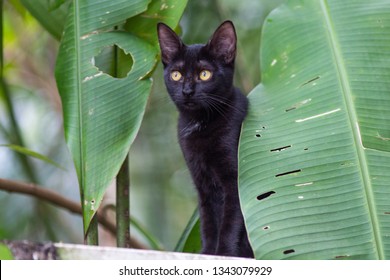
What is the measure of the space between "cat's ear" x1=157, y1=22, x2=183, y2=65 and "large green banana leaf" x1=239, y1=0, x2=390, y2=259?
348mm

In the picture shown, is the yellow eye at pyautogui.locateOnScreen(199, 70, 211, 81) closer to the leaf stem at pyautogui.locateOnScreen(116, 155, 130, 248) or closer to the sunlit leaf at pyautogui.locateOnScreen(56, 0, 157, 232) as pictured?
the sunlit leaf at pyautogui.locateOnScreen(56, 0, 157, 232)

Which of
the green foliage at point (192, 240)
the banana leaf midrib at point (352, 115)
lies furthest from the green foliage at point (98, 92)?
the green foliage at point (192, 240)

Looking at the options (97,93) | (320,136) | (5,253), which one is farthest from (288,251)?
(97,93)

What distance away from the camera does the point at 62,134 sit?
4199 millimetres

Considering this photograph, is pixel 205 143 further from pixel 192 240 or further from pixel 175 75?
pixel 192 240

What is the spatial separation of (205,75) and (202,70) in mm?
21

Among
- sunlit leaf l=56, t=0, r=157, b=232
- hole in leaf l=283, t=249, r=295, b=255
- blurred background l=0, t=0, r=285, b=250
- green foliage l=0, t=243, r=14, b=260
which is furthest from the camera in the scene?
blurred background l=0, t=0, r=285, b=250

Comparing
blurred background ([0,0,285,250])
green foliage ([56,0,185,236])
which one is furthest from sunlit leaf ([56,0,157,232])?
blurred background ([0,0,285,250])

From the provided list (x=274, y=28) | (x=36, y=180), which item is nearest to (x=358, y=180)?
(x=274, y=28)

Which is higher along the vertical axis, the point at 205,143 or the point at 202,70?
the point at 202,70

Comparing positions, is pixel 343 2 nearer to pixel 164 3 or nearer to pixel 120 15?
pixel 164 3

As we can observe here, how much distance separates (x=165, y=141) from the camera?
13.2ft

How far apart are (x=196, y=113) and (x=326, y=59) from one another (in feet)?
2.09

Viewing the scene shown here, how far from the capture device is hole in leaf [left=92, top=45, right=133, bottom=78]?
1957 millimetres
